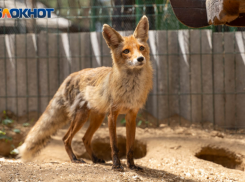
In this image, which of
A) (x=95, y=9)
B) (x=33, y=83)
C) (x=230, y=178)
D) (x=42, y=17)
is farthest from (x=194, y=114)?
(x=42, y=17)

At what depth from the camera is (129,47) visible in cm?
366

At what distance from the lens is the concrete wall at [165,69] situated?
20.4ft

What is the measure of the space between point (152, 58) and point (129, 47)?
2.80 m

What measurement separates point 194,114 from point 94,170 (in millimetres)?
3614

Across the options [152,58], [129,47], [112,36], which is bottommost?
[152,58]

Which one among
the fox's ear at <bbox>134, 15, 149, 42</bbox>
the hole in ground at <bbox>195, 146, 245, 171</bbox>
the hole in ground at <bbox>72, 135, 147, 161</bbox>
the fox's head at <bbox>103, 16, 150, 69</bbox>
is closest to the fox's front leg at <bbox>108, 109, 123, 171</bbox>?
the fox's head at <bbox>103, 16, 150, 69</bbox>

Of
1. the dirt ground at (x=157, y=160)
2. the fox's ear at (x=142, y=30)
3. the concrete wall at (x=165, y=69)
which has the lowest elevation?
the dirt ground at (x=157, y=160)

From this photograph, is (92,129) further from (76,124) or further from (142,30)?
(142,30)

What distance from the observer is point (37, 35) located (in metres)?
6.48

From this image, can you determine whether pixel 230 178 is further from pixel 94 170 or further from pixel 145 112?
pixel 145 112

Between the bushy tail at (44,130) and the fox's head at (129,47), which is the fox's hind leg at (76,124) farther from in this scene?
the fox's head at (129,47)

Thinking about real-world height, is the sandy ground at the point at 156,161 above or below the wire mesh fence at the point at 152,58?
below

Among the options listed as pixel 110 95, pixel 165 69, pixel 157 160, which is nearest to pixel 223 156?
pixel 157 160

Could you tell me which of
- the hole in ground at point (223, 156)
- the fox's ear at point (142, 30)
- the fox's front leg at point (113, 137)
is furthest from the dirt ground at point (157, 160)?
the fox's ear at point (142, 30)
